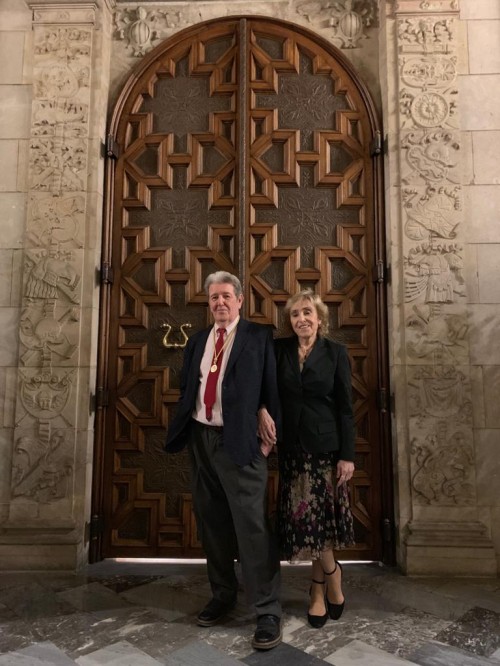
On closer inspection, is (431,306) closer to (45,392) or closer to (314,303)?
(314,303)

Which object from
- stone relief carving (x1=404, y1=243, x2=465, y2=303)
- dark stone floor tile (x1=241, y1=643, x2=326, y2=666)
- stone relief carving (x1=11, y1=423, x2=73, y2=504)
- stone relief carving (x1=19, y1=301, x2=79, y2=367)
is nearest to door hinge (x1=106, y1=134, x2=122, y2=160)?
stone relief carving (x1=19, y1=301, x2=79, y2=367)

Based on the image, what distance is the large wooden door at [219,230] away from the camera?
11.0ft

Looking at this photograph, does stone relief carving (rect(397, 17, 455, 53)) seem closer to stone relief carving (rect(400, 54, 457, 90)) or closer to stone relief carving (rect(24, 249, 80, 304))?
stone relief carving (rect(400, 54, 457, 90))

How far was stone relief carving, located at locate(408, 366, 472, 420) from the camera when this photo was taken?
314 centimetres

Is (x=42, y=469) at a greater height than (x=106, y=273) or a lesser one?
lesser

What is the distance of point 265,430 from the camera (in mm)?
2256

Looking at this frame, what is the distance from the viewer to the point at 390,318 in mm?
3328

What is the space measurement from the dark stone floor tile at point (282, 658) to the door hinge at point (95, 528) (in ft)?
5.22

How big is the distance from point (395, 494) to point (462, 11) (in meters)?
3.37

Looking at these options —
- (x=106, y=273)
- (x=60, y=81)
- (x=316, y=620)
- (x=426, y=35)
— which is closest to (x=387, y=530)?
(x=316, y=620)

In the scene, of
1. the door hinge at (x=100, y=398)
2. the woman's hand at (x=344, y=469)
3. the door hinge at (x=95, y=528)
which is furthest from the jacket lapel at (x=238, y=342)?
the door hinge at (x=95, y=528)

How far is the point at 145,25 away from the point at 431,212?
100 inches

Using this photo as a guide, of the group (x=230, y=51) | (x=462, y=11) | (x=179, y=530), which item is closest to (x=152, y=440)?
(x=179, y=530)

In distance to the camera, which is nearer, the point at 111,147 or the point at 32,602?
the point at 32,602
